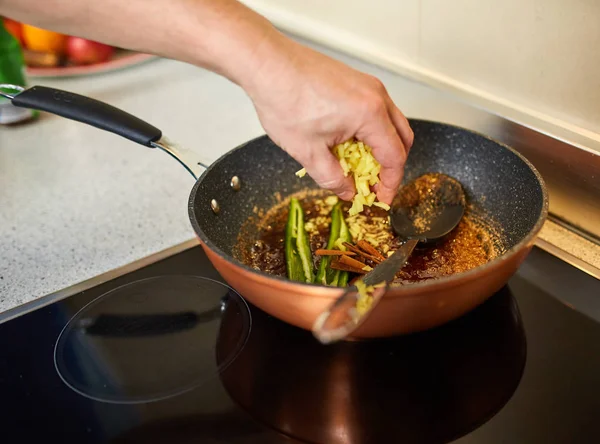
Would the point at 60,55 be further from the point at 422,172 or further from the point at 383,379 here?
the point at 383,379

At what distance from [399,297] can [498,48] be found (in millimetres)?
449

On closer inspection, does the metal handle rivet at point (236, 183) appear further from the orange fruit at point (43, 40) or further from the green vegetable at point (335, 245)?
the orange fruit at point (43, 40)

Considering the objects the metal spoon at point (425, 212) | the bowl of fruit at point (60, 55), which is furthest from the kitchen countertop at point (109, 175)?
the metal spoon at point (425, 212)

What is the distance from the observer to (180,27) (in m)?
0.59

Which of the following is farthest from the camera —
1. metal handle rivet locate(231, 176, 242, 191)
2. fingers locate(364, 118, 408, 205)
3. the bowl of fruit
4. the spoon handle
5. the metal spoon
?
the bowl of fruit

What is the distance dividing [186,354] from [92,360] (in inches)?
4.2

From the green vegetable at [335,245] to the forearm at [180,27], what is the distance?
0.26m

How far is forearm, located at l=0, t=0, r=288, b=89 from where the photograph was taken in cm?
58

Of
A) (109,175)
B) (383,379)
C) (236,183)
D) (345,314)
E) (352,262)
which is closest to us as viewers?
(345,314)

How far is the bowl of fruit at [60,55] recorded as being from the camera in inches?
54.1

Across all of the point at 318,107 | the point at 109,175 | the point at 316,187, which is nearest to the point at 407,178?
the point at 316,187

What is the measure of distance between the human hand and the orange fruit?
988 mm

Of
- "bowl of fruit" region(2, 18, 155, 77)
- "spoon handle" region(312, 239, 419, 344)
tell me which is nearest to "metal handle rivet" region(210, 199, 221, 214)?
"spoon handle" region(312, 239, 419, 344)

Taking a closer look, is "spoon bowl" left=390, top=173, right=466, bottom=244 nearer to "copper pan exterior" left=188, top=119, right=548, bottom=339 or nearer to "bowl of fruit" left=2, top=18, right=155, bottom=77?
"copper pan exterior" left=188, top=119, right=548, bottom=339
